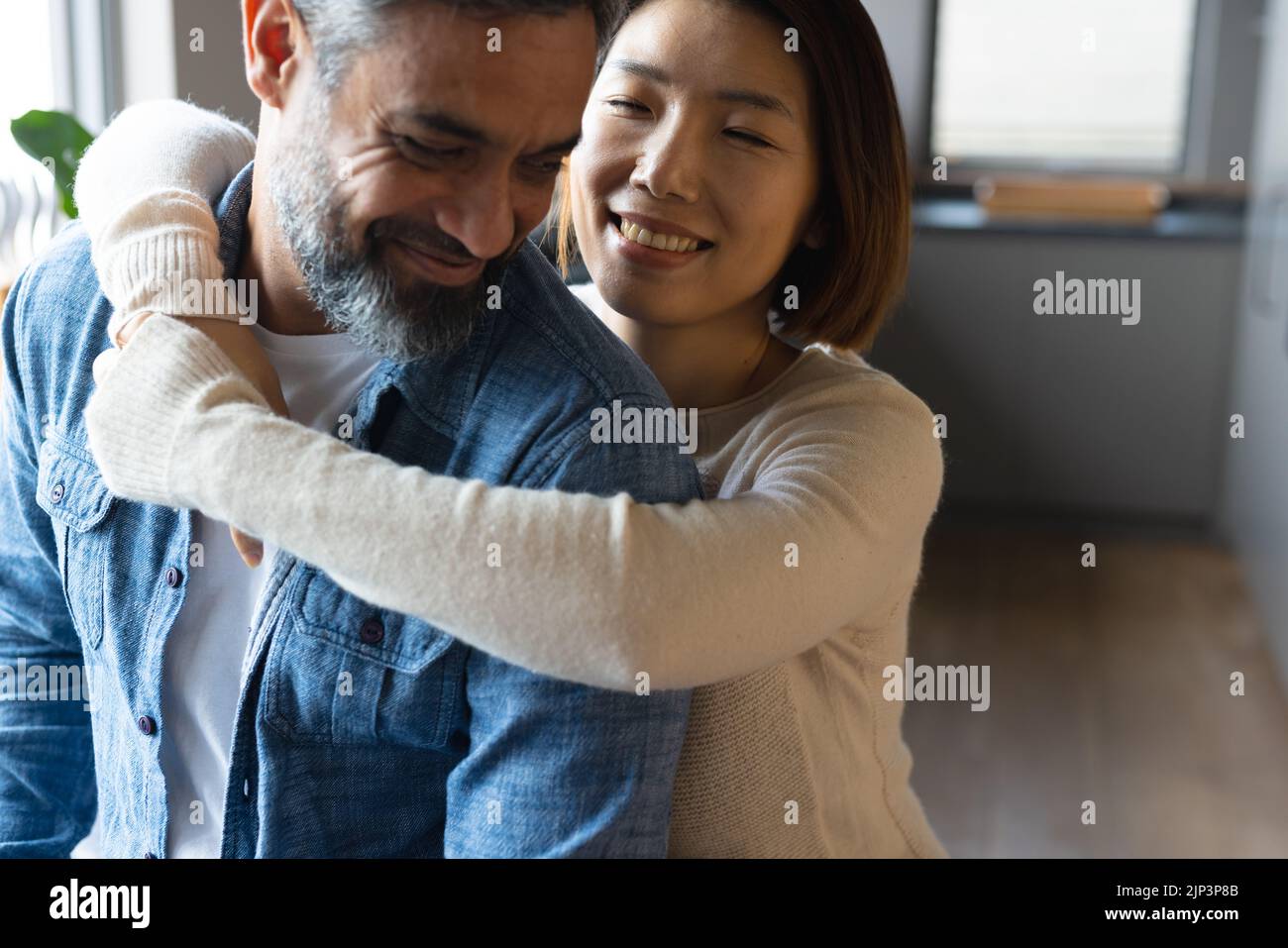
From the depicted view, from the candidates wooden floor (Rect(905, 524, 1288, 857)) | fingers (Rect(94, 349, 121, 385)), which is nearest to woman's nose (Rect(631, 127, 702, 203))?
fingers (Rect(94, 349, 121, 385))

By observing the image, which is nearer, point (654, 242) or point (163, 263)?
point (163, 263)

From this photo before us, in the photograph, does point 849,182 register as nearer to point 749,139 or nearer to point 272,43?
point 749,139

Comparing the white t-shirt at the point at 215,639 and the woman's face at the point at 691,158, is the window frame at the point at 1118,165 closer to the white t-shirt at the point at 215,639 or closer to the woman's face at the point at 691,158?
the woman's face at the point at 691,158

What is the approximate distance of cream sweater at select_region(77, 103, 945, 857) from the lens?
91cm

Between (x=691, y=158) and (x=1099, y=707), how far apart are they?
2.54 meters

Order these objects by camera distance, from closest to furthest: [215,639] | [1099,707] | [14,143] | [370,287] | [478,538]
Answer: [478,538], [370,287], [215,639], [14,143], [1099,707]

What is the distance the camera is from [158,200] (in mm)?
1114

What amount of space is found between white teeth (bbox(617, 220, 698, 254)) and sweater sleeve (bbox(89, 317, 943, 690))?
1.25 ft

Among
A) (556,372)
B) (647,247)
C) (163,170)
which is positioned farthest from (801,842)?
(163,170)

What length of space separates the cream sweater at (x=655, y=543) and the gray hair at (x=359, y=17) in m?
0.18

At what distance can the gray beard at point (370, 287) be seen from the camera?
3.34ft

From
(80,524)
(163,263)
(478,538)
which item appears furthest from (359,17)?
(80,524)

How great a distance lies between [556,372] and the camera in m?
1.03

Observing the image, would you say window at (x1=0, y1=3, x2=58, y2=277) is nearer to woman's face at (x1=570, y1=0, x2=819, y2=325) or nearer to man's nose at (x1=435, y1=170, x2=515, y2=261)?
woman's face at (x1=570, y1=0, x2=819, y2=325)
